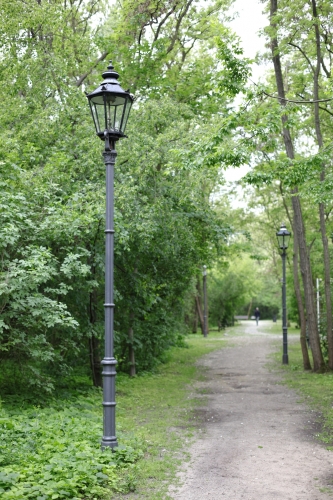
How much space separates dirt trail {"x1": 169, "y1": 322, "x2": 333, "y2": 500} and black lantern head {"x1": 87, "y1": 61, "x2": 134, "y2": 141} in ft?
14.1

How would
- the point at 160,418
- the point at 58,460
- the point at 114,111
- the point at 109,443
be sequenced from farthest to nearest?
the point at 160,418 → the point at 114,111 → the point at 109,443 → the point at 58,460

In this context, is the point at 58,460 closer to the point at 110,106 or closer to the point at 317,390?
the point at 110,106

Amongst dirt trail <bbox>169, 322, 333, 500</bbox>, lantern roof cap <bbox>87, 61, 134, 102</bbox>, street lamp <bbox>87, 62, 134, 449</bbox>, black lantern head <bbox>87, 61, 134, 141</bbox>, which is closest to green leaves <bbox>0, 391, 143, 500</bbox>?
street lamp <bbox>87, 62, 134, 449</bbox>

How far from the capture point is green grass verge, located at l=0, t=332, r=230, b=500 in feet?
18.4

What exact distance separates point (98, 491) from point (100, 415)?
4.28 m

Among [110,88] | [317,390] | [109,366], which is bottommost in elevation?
[317,390]

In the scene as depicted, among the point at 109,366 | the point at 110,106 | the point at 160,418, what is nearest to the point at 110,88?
the point at 110,106

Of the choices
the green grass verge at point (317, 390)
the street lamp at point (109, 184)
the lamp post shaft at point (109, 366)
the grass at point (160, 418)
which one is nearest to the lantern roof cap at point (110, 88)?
the street lamp at point (109, 184)

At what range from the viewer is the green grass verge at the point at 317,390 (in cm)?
901

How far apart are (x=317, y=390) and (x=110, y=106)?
9.06m

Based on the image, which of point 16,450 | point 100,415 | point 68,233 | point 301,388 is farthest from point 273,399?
point 16,450

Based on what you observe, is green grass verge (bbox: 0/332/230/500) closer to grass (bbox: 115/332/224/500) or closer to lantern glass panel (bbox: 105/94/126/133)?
grass (bbox: 115/332/224/500)

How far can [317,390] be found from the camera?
1325 centimetres

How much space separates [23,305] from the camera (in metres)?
9.02
